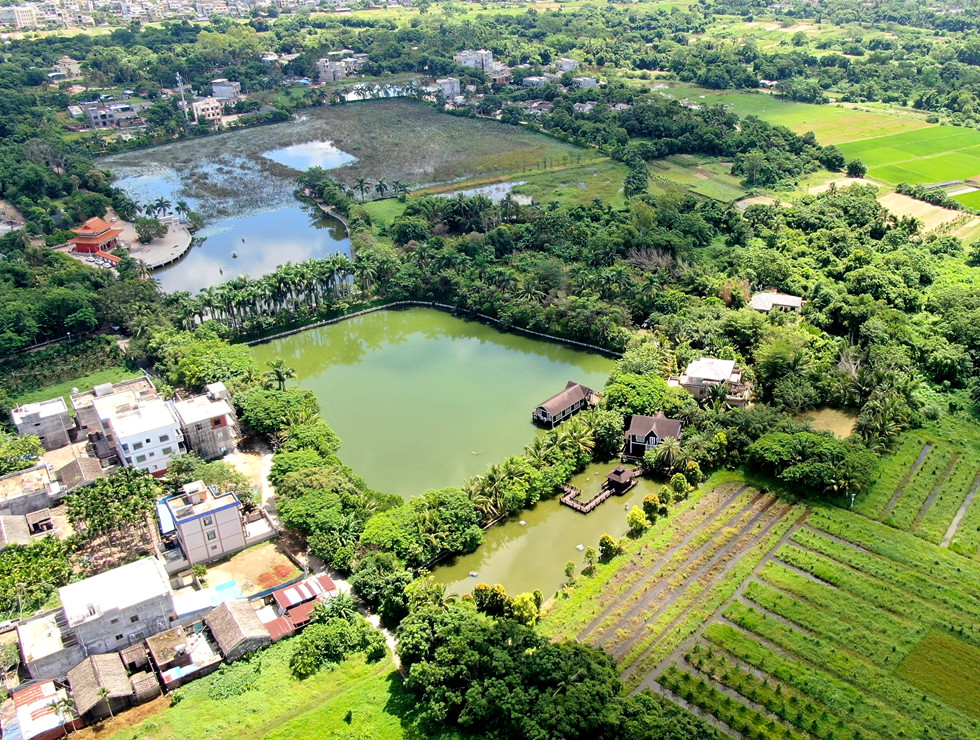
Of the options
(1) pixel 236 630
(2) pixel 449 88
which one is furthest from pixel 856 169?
(1) pixel 236 630

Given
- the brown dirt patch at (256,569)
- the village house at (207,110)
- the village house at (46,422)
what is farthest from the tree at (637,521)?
the village house at (207,110)

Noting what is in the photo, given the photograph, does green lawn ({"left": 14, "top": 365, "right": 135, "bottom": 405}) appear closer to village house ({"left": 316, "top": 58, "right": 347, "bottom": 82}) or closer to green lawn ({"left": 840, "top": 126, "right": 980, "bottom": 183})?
green lawn ({"left": 840, "top": 126, "right": 980, "bottom": 183})

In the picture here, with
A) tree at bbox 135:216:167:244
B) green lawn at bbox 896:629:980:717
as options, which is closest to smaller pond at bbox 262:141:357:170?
tree at bbox 135:216:167:244

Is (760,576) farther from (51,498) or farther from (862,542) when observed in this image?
(51,498)

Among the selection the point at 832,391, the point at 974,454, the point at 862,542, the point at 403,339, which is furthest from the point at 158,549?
the point at 974,454

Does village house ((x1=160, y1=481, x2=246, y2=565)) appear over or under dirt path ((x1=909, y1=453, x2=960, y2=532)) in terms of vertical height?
over

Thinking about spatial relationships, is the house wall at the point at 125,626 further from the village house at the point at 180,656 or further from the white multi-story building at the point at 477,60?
the white multi-story building at the point at 477,60

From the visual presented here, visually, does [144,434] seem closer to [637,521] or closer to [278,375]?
[278,375]
